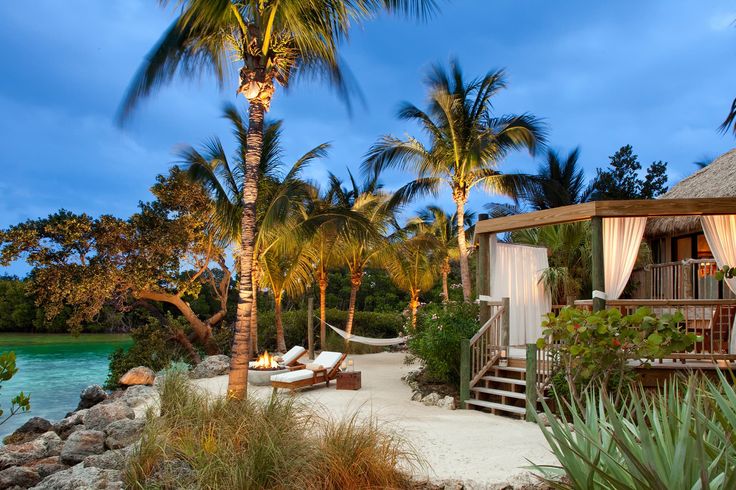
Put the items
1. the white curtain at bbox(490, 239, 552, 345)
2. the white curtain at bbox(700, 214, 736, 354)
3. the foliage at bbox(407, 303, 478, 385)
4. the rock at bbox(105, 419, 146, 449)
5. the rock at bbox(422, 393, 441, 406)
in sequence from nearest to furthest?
1. the rock at bbox(105, 419, 146, 449)
2. the white curtain at bbox(700, 214, 736, 354)
3. the rock at bbox(422, 393, 441, 406)
4. the foliage at bbox(407, 303, 478, 385)
5. the white curtain at bbox(490, 239, 552, 345)

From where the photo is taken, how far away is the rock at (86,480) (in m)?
4.69

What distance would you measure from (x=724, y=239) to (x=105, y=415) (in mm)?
9297

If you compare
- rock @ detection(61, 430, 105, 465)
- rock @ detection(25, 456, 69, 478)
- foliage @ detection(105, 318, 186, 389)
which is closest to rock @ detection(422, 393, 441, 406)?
rock @ detection(61, 430, 105, 465)

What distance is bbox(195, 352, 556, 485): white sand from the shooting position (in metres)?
5.42

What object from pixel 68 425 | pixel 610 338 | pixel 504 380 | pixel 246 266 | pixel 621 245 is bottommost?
pixel 68 425

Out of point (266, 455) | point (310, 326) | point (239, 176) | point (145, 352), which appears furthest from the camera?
point (239, 176)

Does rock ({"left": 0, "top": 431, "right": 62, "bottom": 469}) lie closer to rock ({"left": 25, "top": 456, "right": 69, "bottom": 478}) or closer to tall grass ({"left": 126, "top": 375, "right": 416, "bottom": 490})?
rock ({"left": 25, "top": 456, "right": 69, "bottom": 478})

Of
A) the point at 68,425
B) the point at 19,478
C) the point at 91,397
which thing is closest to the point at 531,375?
the point at 19,478

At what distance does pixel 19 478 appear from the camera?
6.06 meters

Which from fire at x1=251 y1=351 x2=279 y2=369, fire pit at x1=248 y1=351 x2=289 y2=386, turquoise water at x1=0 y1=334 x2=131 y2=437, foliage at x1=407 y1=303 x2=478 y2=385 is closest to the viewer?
foliage at x1=407 y1=303 x2=478 y2=385

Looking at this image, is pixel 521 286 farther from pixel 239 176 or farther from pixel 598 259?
pixel 239 176

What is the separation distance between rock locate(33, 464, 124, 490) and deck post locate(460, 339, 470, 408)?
5175 millimetres

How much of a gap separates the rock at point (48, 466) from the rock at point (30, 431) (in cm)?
246

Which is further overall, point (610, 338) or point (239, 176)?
point (239, 176)
